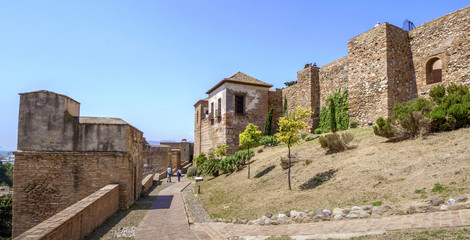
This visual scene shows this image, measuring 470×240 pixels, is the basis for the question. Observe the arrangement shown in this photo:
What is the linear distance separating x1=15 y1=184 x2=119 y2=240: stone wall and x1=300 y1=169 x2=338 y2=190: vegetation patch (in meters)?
6.62

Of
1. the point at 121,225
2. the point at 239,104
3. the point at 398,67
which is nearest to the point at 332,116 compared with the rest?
the point at 398,67

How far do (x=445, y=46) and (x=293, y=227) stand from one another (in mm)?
14697

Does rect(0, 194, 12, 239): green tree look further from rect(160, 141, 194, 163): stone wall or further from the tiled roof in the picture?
rect(160, 141, 194, 163): stone wall

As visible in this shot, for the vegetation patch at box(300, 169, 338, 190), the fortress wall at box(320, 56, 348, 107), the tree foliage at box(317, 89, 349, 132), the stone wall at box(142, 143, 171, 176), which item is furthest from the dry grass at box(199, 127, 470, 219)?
the stone wall at box(142, 143, 171, 176)

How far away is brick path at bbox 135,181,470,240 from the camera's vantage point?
17.1 feet

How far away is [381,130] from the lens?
12.2 m

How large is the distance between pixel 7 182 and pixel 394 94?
2648 inches

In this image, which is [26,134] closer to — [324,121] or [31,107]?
[31,107]

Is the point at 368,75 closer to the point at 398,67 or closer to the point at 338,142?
the point at 398,67

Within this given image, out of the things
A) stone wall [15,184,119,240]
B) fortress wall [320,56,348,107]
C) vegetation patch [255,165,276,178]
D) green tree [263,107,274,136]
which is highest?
fortress wall [320,56,348,107]

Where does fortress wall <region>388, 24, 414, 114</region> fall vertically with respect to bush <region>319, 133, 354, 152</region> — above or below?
above

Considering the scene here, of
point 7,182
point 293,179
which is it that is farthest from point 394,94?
point 7,182

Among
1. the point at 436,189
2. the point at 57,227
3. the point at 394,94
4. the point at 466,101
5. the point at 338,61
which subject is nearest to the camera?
the point at 57,227

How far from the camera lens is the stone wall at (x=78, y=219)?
17.1 ft
